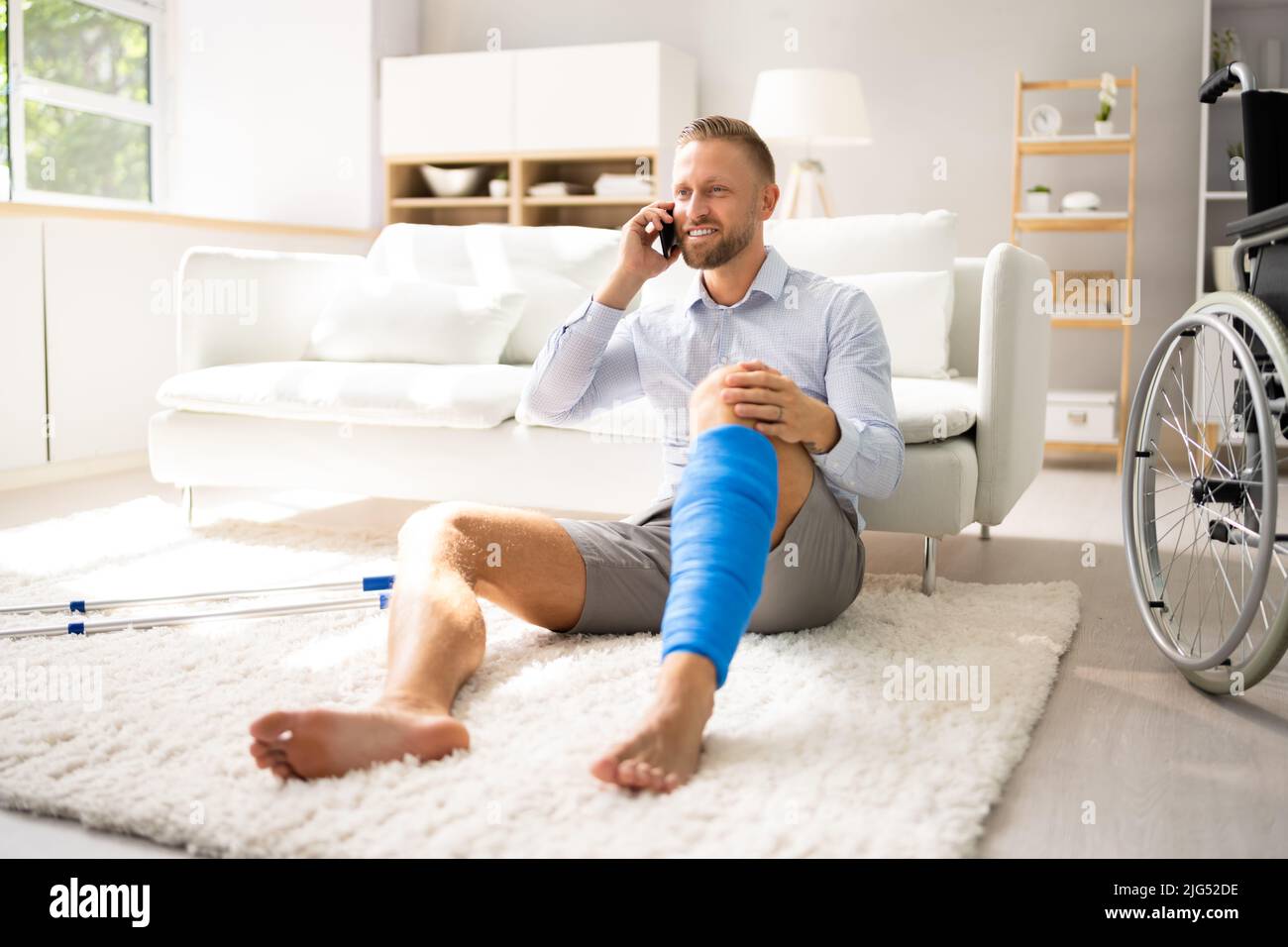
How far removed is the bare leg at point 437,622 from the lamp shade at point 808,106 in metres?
3.14

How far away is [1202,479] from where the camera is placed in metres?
1.82

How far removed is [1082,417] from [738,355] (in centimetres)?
299

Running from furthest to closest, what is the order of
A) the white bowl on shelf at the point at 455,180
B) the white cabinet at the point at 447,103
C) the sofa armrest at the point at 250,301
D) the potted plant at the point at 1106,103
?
the white bowl on shelf at the point at 455,180
the white cabinet at the point at 447,103
the potted plant at the point at 1106,103
the sofa armrest at the point at 250,301

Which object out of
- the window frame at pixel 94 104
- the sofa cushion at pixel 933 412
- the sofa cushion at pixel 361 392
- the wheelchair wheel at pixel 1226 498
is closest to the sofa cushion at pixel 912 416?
the sofa cushion at pixel 933 412

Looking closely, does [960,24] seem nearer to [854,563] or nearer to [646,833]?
[854,563]

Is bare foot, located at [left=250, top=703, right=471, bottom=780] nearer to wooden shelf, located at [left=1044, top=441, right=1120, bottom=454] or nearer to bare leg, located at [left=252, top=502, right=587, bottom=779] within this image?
bare leg, located at [left=252, top=502, right=587, bottom=779]

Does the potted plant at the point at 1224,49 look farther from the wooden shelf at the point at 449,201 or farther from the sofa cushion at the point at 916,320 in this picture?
the wooden shelf at the point at 449,201

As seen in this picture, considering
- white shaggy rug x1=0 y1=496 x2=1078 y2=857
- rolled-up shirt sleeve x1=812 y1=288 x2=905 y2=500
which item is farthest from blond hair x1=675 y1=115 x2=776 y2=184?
white shaggy rug x1=0 y1=496 x2=1078 y2=857

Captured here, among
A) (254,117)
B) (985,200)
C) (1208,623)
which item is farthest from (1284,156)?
(254,117)

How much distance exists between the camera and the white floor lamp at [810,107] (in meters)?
4.60

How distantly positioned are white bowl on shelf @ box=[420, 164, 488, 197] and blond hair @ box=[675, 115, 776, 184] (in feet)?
12.8

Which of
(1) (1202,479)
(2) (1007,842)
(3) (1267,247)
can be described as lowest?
(2) (1007,842)

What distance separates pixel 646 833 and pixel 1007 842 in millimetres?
380

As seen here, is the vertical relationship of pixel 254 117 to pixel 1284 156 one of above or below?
above
